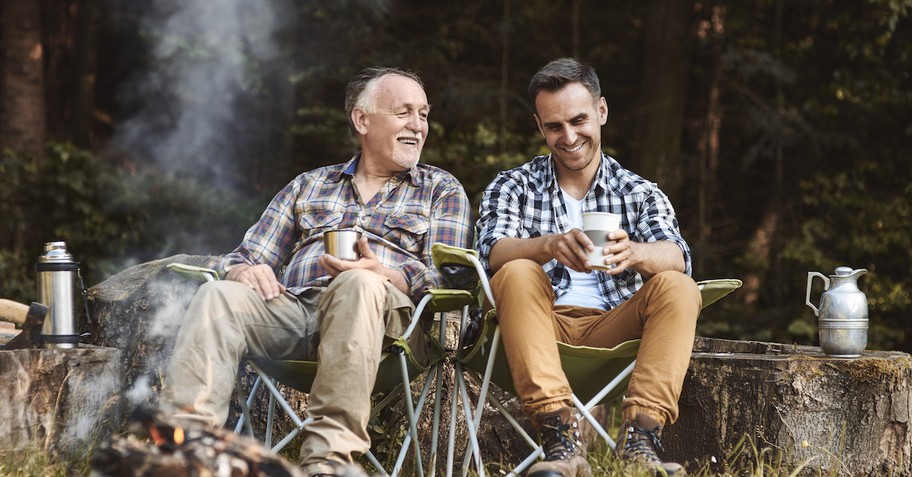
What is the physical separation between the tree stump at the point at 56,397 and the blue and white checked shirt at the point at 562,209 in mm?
1168

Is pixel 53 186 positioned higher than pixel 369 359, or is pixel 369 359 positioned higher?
pixel 53 186

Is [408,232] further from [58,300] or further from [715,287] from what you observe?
[58,300]

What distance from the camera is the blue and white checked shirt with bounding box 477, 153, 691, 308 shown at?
281 cm

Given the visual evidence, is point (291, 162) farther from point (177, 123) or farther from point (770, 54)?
point (770, 54)

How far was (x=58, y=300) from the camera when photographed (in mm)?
2893

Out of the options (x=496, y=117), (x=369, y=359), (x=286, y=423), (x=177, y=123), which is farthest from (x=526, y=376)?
(x=177, y=123)

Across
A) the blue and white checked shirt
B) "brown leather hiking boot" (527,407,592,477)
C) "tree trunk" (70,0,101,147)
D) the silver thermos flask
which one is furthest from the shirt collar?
"tree trunk" (70,0,101,147)

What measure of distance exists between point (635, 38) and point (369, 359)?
5.51m

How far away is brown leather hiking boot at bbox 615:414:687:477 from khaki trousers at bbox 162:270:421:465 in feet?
1.98

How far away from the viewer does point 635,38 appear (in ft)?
23.9

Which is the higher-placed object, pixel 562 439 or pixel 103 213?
pixel 103 213

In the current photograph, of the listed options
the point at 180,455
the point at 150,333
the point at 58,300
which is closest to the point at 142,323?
the point at 150,333

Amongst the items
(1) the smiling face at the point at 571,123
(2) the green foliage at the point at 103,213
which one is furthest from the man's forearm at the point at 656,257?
(2) the green foliage at the point at 103,213

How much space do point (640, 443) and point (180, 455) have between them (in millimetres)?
1106
